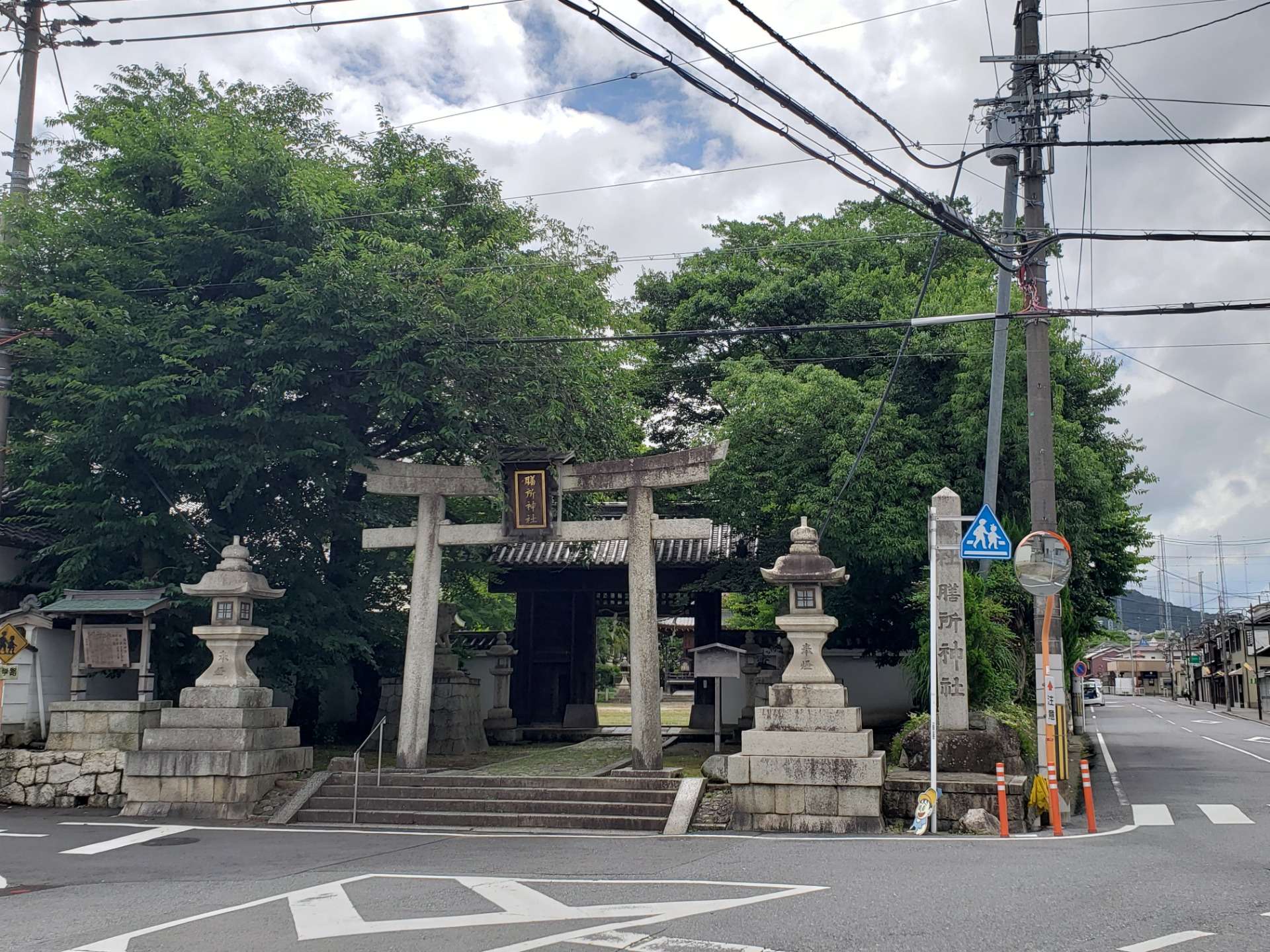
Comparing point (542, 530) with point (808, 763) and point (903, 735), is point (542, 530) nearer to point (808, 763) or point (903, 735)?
point (808, 763)

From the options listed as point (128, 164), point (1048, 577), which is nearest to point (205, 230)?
point (128, 164)

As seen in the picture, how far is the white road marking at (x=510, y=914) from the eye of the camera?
7531 millimetres

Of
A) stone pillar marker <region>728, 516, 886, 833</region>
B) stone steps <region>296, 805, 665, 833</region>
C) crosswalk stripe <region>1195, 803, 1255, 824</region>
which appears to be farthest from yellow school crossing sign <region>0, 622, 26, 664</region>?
crosswalk stripe <region>1195, 803, 1255, 824</region>

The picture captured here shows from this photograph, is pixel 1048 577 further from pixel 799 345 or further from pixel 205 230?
pixel 205 230

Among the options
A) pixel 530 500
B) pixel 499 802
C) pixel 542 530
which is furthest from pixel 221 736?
pixel 530 500

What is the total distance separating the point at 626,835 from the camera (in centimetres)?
1328

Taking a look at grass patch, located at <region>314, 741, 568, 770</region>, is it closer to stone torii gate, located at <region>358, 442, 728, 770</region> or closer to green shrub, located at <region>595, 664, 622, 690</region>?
stone torii gate, located at <region>358, 442, 728, 770</region>

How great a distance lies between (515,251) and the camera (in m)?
19.5

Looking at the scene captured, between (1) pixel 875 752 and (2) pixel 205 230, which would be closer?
(1) pixel 875 752

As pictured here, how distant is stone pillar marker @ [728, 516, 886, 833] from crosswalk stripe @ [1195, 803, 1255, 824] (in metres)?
4.86

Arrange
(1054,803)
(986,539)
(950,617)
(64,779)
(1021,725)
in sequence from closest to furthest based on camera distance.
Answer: (1054,803)
(986,539)
(950,617)
(1021,725)
(64,779)

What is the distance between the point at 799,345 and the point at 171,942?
1928cm

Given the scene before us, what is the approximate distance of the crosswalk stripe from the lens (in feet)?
45.9

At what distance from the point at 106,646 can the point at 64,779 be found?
210 centimetres
